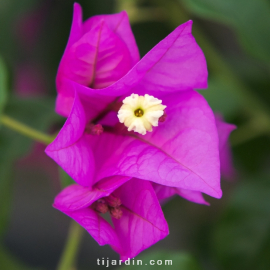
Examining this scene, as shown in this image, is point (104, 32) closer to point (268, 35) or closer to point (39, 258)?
point (268, 35)

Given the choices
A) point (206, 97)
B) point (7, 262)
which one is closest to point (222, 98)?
point (206, 97)

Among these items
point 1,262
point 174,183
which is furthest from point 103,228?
point 1,262

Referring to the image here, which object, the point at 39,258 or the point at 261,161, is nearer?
the point at 261,161

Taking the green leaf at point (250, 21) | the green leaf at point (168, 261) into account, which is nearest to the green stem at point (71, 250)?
the green leaf at point (168, 261)

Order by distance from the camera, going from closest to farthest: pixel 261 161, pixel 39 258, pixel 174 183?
pixel 174 183, pixel 261 161, pixel 39 258

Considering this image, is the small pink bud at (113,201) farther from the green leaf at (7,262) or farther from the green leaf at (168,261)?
the green leaf at (7,262)

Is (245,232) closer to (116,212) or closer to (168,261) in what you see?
(168,261)
